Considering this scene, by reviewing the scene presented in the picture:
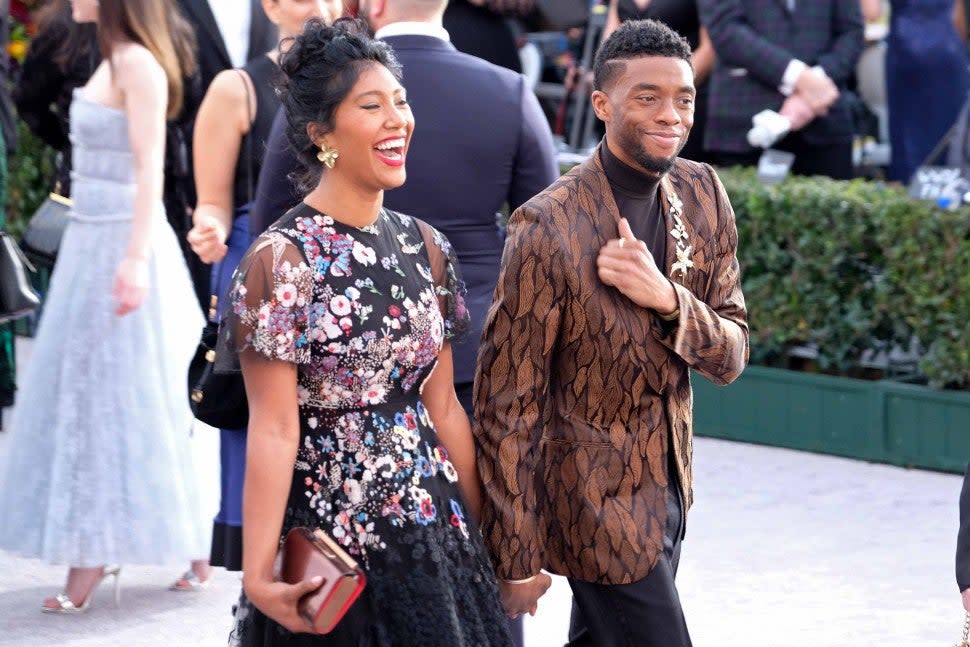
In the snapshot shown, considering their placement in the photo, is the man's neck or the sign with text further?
the sign with text

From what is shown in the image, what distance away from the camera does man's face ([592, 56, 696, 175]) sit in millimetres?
3809

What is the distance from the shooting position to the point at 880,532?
23.3 feet

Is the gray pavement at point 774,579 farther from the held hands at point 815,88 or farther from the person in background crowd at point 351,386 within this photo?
the person in background crowd at point 351,386

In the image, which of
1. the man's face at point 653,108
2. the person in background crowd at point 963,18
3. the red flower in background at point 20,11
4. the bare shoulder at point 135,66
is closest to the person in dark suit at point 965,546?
the man's face at point 653,108

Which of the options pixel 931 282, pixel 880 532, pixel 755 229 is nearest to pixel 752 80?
pixel 755 229

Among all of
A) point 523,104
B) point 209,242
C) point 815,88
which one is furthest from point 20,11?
point 523,104

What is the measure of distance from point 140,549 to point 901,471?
11.5 feet

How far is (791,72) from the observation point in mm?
9047

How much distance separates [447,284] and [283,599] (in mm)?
817

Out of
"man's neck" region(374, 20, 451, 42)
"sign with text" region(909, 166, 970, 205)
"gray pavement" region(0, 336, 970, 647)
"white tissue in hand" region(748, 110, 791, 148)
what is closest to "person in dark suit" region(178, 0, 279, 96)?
"gray pavement" region(0, 336, 970, 647)

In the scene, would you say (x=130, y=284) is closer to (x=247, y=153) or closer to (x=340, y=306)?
(x=247, y=153)

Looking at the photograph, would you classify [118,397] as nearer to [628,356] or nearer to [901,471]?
[628,356]

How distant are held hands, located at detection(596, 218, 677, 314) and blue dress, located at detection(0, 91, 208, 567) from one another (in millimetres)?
2727

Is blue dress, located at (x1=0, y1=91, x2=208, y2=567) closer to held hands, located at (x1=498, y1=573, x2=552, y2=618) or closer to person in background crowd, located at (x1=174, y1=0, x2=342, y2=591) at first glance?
person in background crowd, located at (x1=174, y1=0, x2=342, y2=591)
